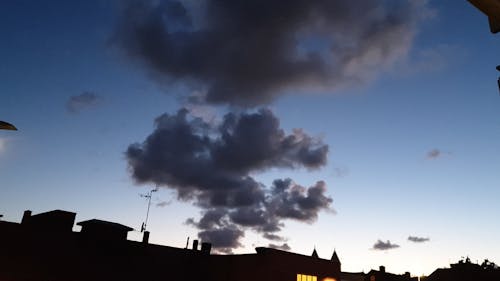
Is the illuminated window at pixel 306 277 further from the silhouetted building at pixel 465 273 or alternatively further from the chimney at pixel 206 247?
the silhouetted building at pixel 465 273

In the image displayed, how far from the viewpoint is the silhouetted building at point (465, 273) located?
45531 millimetres

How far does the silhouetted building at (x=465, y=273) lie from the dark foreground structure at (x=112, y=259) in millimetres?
25595

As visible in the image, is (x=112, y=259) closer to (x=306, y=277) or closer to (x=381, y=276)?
(x=306, y=277)

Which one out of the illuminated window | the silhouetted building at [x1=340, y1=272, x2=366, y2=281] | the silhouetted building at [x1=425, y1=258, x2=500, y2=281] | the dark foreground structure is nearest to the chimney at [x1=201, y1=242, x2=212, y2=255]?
the dark foreground structure

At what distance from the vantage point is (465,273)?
50250 millimetres

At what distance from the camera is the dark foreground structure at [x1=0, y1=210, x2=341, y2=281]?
25.2 metres

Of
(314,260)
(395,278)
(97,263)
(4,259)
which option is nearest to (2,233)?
(4,259)

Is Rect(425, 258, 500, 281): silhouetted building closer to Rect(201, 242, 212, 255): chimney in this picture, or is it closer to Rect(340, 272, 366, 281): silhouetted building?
Rect(340, 272, 366, 281): silhouetted building

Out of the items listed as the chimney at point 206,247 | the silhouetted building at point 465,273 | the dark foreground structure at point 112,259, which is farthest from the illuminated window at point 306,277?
the silhouetted building at point 465,273

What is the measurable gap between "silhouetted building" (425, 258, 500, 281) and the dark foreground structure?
25.6m

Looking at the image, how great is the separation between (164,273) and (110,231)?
21.1ft

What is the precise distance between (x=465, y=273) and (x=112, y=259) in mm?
47382

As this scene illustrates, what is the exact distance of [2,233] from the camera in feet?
81.6

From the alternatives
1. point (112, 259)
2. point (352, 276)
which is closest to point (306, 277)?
point (112, 259)
